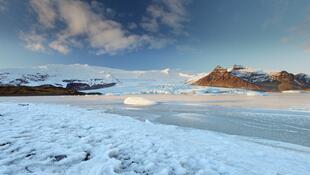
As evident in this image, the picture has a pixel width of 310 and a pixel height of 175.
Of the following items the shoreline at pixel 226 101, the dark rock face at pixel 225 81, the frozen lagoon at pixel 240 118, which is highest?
the dark rock face at pixel 225 81

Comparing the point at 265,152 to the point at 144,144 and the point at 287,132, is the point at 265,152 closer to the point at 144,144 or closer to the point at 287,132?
the point at 144,144

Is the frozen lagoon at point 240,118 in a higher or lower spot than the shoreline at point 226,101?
lower

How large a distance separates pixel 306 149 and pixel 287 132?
237cm

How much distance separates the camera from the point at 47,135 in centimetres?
528

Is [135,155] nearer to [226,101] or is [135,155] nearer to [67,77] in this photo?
[226,101]

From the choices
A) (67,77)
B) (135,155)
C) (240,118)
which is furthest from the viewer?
(67,77)

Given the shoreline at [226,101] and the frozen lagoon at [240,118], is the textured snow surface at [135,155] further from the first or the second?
the shoreline at [226,101]

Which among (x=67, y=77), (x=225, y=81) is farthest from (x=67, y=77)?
(x=225, y=81)

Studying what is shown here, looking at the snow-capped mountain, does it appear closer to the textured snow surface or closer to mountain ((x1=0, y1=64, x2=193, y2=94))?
Answer: mountain ((x1=0, y1=64, x2=193, y2=94))

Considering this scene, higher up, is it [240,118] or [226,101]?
[226,101]

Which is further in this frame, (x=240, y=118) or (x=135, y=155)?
(x=240, y=118)

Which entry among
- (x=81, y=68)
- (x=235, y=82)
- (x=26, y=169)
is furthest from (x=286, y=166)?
(x=235, y=82)

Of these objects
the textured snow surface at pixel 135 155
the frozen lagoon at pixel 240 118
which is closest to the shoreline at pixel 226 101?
the frozen lagoon at pixel 240 118

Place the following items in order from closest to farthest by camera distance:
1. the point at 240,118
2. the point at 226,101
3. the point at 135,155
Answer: the point at 135,155 < the point at 240,118 < the point at 226,101
